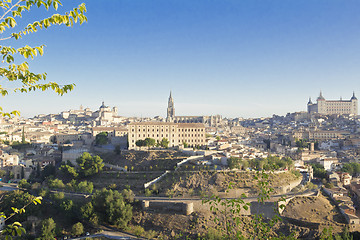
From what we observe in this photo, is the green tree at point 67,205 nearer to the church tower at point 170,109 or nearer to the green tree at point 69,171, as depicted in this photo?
the green tree at point 69,171

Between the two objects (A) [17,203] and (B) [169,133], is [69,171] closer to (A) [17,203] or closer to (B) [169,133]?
(A) [17,203]

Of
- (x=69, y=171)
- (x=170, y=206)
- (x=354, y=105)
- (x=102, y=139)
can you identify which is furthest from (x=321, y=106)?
(x=170, y=206)

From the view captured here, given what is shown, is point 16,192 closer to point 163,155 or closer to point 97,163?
point 97,163

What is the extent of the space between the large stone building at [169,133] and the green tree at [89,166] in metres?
10.9

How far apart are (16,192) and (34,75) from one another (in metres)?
35.1

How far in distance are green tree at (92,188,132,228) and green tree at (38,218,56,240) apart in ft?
14.7

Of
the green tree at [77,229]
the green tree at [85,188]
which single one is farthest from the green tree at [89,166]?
the green tree at [77,229]

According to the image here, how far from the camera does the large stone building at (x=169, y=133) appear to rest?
5412 centimetres

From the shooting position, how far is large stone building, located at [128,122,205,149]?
5412cm

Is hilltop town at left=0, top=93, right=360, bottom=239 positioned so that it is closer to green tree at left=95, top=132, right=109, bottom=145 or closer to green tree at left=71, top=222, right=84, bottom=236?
green tree at left=95, top=132, right=109, bottom=145

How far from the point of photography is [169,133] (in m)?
56.3

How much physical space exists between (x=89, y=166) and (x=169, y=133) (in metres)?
18.1

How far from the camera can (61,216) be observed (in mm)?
33656

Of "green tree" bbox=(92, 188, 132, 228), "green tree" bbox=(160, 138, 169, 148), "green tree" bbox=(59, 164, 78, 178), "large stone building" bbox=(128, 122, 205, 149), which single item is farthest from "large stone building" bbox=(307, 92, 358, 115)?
"green tree" bbox=(92, 188, 132, 228)
